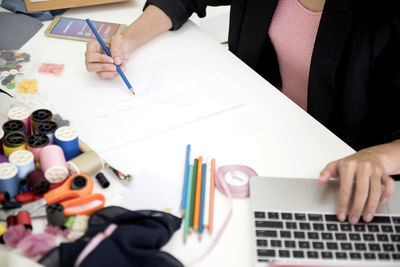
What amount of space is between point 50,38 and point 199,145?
0.55 meters

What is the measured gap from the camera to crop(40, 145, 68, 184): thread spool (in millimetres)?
669

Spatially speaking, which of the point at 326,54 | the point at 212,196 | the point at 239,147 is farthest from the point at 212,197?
the point at 326,54

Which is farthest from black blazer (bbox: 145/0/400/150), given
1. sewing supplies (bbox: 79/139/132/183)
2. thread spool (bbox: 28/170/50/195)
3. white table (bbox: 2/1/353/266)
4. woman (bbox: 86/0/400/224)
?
thread spool (bbox: 28/170/50/195)

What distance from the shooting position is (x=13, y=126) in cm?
72

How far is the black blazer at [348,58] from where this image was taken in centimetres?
90

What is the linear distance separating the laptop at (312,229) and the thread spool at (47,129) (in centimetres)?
35

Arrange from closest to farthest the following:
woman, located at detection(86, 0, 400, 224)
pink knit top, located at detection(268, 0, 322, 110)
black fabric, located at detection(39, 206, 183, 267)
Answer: black fabric, located at detection(39, 206, 183, 267) < woman, located at detection(86, 0, 400, 224) < pink knit top, located at detection(268, 0, 322, 110)

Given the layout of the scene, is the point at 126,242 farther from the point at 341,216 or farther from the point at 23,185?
the point at 341,216

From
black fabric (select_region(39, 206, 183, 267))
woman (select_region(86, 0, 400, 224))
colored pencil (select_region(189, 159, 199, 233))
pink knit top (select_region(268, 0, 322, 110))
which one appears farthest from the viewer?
pink knit top (select_region(268, 0, 322, 110))

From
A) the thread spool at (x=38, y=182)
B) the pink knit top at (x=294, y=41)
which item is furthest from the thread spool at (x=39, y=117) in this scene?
the pink knit top at (x=294, y=41)

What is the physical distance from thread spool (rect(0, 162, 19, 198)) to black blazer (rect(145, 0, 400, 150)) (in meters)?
0.63

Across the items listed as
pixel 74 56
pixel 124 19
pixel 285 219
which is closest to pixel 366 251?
pixel 285 219

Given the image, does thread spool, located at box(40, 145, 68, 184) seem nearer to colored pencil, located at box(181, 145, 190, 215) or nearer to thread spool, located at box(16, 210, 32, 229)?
thread spool, located at box(16, 210, 32, 229)

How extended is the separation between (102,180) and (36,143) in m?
0.12
